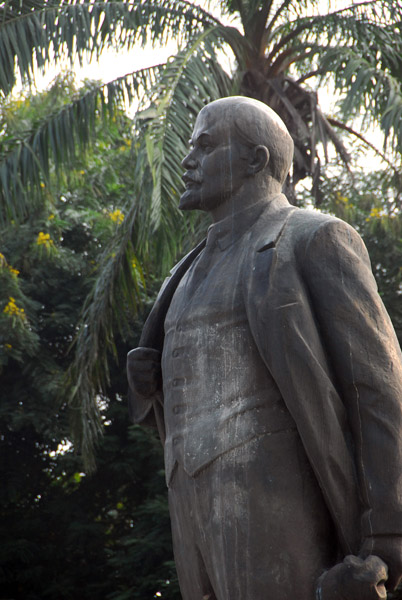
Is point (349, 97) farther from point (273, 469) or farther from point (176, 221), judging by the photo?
point (273, 469)

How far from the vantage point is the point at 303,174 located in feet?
37.0

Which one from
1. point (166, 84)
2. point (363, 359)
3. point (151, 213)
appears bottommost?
point (363, 359)

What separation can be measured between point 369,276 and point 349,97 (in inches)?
275

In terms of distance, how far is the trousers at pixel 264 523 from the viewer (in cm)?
311

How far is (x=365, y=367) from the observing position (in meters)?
3.19

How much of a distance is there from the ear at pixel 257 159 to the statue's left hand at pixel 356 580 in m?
1.31

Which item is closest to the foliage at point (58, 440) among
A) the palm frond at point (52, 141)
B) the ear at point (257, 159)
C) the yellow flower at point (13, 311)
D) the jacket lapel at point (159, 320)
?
the yellow flower at point (13, 311)

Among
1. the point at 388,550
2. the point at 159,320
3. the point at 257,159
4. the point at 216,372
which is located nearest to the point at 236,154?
the point at 257,159

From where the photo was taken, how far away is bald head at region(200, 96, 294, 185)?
3.65 meters

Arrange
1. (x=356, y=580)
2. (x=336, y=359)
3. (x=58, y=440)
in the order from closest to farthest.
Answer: (x=356, y=580), (x=336, y=359), (x=58, y=440)

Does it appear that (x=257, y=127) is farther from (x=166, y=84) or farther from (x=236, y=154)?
(x=166, y=84)

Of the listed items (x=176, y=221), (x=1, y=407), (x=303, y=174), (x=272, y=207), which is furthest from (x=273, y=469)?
(x=1, y=407)

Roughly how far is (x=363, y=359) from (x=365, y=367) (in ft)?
0.09

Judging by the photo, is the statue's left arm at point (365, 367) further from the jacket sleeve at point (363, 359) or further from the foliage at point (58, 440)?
the foliage at point (58, 440)
